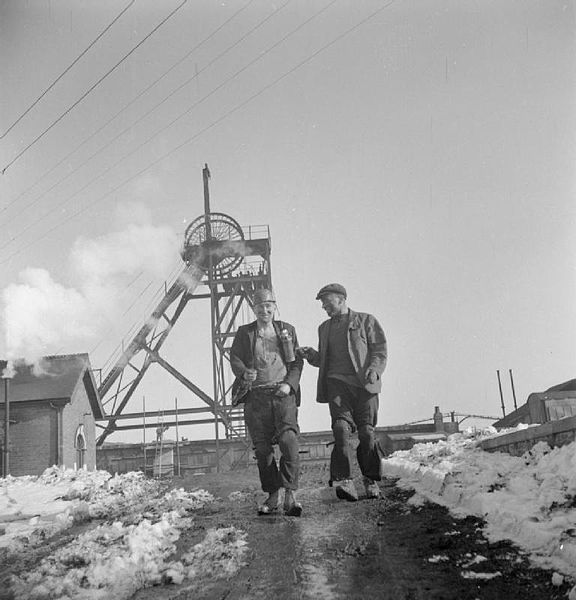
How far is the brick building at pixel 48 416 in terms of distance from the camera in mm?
19906

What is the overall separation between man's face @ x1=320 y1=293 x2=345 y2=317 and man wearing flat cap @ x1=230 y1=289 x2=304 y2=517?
417 mm

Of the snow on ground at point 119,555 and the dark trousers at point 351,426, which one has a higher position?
the dark trousers at point 351,426

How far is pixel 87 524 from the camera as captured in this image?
5.07 meters

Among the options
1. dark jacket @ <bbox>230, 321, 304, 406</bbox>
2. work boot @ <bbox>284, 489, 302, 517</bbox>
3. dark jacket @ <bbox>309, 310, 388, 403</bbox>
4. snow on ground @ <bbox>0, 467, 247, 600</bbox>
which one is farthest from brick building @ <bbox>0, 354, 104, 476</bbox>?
work boot @ <bbox>284, 489, 302, 517</bbox>

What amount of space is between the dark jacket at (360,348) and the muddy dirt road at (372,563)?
4.03 ft

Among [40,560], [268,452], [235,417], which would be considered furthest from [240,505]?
[235,417]

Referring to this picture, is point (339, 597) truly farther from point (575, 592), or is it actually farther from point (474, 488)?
point (474, 488)

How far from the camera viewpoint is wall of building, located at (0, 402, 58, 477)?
19.8m

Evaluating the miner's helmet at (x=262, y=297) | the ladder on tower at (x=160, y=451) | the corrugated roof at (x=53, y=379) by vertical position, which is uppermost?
the corrugated roof at (x=53, y=379)

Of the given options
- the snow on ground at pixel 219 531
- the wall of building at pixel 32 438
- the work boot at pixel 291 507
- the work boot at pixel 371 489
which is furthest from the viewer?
the wall of building at pixel 32 438

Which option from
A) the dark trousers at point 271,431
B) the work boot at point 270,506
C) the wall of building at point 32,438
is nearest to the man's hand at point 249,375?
the dark trousers at point 271,431

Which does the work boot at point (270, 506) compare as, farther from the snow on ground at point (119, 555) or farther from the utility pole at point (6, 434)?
the utility pole at point (6, 434)

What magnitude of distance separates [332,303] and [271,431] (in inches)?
50.3

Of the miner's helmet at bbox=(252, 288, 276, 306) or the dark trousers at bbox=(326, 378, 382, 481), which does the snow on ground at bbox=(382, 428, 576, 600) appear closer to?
the dark trousers at bbox=(326, 378, 382, 481)
